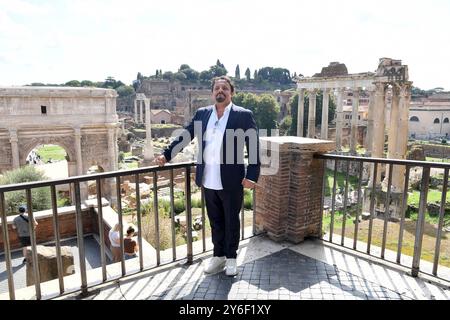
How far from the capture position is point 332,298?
3213 mm

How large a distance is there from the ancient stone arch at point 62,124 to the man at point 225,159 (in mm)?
18345

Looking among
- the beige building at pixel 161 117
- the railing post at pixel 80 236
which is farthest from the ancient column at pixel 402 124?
the beige building at pixel 161 117

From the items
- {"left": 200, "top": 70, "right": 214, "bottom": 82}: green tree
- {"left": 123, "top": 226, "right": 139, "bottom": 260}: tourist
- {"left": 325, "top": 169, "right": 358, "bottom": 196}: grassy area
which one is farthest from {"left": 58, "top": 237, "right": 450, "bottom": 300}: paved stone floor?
{"left": 200, "top": 70, "right": 214, "bottom": 82}: green tree

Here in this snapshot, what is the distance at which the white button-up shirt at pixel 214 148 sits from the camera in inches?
135

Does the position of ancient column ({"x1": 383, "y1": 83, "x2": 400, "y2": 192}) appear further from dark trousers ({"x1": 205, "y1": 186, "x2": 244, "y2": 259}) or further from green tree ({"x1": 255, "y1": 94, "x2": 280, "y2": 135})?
green tree ({"x1": 255, "y1": 94, "x2": 280, "y2": 135})

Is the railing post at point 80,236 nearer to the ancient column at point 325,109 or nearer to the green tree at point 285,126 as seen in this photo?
the ancient column at point 325,109

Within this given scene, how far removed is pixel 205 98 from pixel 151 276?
→ 80.6m

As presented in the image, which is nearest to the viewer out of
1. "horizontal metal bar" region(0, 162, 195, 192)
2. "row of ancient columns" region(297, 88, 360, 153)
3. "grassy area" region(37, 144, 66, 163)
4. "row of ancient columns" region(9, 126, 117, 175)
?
"horizontal metal bar" region(0, 162, 195, 192)

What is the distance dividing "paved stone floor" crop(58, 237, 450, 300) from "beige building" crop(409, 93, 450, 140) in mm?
63638

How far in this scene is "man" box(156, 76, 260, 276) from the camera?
3422 millimetres

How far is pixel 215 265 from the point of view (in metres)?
3.72

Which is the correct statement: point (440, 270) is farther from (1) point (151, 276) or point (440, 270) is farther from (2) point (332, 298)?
(1) point (151, 276)

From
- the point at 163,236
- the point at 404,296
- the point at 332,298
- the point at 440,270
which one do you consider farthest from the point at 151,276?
the point at 163,236

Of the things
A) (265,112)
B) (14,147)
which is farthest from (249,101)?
(14,147)
